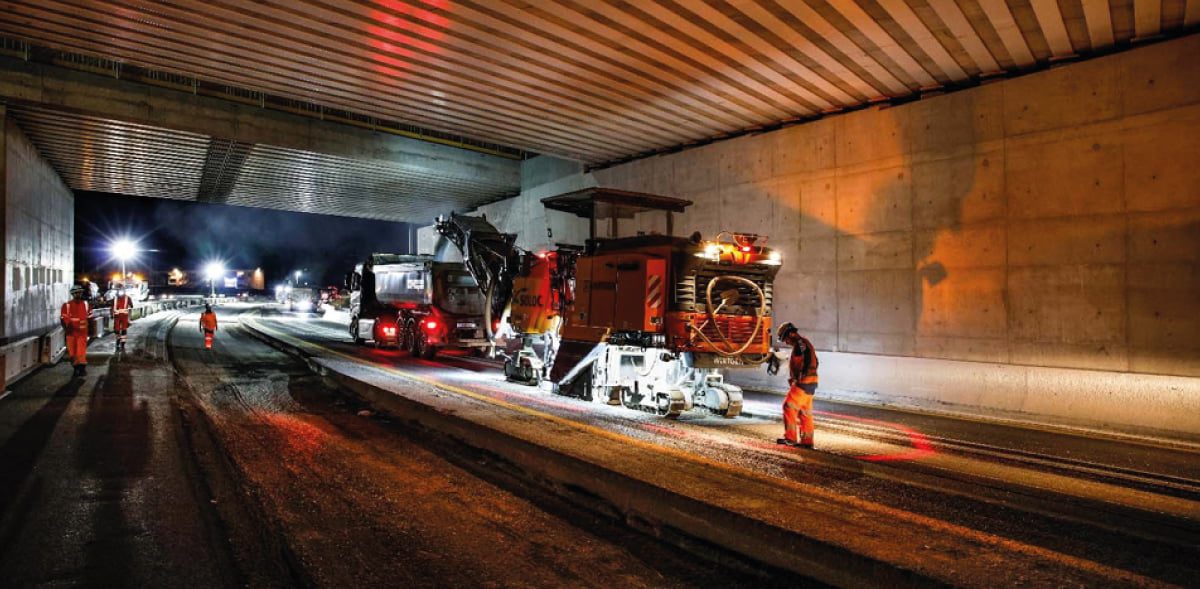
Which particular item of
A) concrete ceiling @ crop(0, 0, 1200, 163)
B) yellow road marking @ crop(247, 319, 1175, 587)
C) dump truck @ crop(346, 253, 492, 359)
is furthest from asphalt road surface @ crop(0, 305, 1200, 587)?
dump truck @ crop(346, 253, 492, 359)

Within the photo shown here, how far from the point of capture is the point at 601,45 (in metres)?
11.8

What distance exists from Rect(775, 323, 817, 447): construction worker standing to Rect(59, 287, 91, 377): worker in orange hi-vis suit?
13.6 metres

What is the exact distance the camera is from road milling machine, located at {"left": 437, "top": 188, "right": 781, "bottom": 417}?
9797mm

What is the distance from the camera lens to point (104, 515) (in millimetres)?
5445

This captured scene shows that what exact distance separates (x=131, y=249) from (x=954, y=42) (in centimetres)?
5306

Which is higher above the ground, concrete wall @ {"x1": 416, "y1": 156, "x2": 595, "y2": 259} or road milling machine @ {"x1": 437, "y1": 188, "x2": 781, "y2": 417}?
concrete wall @ {"x1": 416, "y1": 156, "x2": 595, "y2": 259}

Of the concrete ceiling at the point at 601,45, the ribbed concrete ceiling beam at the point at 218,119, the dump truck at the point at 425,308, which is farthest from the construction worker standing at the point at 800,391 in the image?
the ribbed concrete ceiling beam at the point at 218,119

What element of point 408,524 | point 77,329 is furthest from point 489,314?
point 408,524

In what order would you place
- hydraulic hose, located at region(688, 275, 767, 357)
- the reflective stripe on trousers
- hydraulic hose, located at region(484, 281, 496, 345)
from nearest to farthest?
the reflective stripe on trousers < hydraulic hose, located at region(688, 275, 767, 357) < hydraulic hose, located at region(484, 281, 496, 345)

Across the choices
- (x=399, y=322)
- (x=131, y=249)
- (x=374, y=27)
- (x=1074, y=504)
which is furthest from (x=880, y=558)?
(x=131, y=249)

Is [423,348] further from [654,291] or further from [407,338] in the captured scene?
[654,291]

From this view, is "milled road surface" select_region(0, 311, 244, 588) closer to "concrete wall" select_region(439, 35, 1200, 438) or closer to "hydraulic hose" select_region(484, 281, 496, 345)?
"hydraulic hose" select_region(484, 281, 496, 345)

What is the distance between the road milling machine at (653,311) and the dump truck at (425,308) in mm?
7280

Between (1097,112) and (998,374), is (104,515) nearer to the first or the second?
(998,374)
